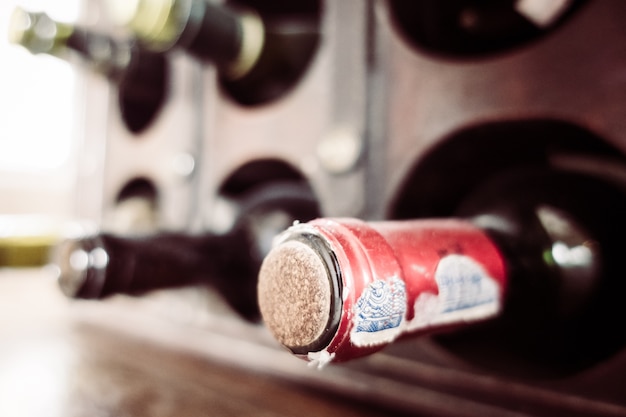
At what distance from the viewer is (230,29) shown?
488 millimetres

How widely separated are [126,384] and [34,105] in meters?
1.46

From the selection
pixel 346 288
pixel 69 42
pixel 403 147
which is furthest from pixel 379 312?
pixel 69 42

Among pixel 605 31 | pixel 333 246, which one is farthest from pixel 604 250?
pixel 333 246

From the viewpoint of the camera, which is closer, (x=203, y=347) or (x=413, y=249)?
(x=413, y=249)

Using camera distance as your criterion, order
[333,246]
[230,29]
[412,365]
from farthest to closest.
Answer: [230,29] < [412,365] < [333,246]

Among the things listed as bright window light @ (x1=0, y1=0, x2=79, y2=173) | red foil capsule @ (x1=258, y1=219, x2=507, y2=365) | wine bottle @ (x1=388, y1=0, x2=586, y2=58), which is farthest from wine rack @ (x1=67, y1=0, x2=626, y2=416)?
bright window light @ (x1=0, y1=0, x2=79, y2=173)

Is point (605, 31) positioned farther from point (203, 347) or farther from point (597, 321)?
point (203, 347)

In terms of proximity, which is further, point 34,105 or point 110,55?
point 34,105

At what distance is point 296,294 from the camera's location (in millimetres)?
203

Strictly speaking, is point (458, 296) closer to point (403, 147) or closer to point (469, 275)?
point (469, 275)

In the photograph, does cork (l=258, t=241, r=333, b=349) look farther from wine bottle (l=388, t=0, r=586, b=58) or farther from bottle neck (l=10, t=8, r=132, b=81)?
bottle neck (l=10, t=8, r=132, b=81)

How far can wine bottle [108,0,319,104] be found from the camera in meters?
0.41

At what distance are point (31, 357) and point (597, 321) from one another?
0.53m

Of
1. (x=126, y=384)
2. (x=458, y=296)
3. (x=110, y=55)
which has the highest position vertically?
(x=110, y=55)
